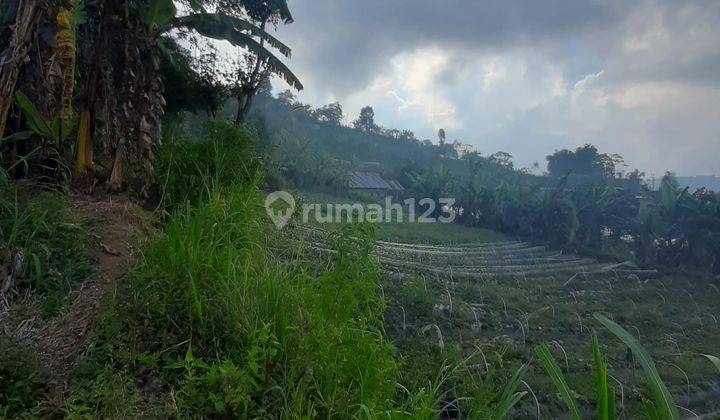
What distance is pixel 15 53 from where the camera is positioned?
124 inches

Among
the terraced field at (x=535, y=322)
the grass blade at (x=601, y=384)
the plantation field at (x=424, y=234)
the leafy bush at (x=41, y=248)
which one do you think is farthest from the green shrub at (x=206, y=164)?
the grass blade at (x=601, y=384)

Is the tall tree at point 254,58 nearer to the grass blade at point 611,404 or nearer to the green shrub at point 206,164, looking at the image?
the green shrub at point 206,164

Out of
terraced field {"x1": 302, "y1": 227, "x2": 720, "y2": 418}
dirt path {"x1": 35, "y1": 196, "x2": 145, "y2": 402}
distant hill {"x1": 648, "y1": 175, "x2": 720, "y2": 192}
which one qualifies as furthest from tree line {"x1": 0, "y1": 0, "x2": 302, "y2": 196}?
distant hill {"x1": 648, "y1": 175, "x2": 720, "y2": 192}

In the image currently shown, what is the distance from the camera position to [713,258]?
38.7 ft

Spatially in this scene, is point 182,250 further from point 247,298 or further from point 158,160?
point 158,160

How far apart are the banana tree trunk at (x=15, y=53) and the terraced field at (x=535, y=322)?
7.76ft

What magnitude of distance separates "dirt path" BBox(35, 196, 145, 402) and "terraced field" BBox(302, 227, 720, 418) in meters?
1.40

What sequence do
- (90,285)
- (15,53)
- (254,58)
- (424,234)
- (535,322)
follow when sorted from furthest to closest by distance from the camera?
(424,234)
(254,58)
(535,322)
(15,53)
(90,285)

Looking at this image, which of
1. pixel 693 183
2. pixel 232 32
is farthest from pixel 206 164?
pixel 693 183

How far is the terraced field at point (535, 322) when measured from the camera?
3.75 meters

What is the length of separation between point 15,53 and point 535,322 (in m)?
5.47

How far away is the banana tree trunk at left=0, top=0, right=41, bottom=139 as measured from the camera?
3170 mm

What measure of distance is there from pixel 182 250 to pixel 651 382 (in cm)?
209

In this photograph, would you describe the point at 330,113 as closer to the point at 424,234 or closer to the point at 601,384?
the point at 424,234
